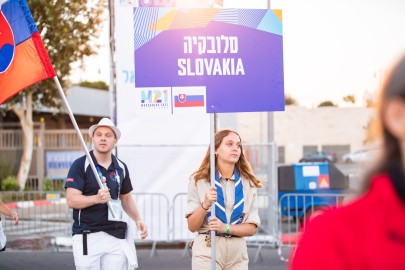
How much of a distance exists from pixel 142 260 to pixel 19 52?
18.7ft

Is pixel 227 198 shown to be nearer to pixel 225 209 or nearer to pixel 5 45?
pixel 225 209

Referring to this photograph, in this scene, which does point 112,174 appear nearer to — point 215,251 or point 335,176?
point 215,251

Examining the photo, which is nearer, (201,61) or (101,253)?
(201,61)

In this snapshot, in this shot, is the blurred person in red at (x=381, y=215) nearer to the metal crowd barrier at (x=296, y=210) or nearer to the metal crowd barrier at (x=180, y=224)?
the metal crowd barrier at (x=296, y=210)

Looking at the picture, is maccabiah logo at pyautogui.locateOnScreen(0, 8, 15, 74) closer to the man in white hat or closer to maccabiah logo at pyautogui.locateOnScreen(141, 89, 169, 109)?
the man in white hat

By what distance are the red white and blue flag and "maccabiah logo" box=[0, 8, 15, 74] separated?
1.57 metres

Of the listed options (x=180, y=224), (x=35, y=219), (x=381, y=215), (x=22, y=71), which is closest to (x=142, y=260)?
(x=180, y=224)

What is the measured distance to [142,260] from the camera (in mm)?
11305

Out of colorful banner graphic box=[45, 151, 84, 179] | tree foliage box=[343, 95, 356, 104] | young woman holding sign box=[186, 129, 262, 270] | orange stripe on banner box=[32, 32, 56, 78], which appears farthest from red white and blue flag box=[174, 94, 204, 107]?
tree foliage box=[343, 95, 356, 104]

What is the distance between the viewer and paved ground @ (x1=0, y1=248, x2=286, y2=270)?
10703mm

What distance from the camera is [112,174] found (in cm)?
618

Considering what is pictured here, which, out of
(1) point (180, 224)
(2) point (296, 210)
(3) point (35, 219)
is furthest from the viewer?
(3) point (35, 219)

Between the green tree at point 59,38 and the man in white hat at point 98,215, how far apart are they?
16.6 meters

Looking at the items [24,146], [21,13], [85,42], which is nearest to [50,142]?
[24,146]
